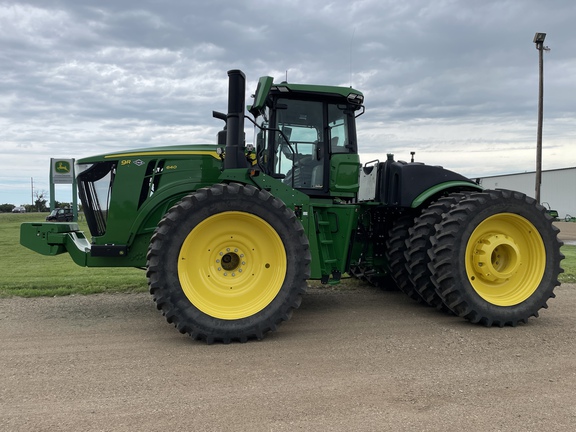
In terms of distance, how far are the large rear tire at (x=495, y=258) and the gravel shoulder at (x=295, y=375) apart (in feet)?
1.01

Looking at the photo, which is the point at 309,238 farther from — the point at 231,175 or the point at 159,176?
the point at 159,176

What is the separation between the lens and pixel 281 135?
20.5ft

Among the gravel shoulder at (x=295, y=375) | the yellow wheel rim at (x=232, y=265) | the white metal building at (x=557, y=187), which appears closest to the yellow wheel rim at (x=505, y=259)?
the gravel shoulder at (x=295, y=375)

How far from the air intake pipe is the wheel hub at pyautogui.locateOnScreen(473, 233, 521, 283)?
3.06m

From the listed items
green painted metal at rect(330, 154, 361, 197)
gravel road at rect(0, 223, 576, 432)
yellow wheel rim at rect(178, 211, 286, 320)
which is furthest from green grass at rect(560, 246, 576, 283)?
yellow wheel rim at rect(178, 211, 286, 320)

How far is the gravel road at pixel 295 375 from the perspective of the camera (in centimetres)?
338

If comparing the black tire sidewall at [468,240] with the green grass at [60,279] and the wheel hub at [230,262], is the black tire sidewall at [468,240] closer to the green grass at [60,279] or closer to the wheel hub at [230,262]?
the wheel hub at [230,262]

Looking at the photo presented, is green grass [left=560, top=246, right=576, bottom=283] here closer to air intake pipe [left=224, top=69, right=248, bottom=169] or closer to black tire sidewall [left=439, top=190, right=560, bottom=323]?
black tire sidewall [left=439, top=190, right=560, bottom=323]

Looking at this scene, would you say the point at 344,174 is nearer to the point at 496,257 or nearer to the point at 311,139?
the point at 311,139

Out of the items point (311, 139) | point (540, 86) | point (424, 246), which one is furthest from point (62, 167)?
point (540, 86)

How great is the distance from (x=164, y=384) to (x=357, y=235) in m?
3.52

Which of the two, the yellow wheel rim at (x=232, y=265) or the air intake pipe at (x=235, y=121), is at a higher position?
the air intake pipe at (x=235, y=121)

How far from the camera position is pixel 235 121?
5691 millimetres

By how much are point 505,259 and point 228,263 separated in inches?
138
